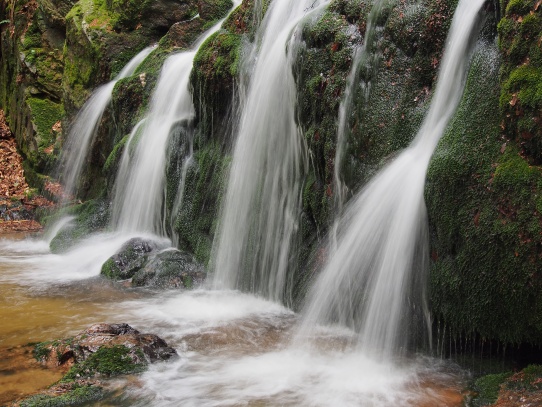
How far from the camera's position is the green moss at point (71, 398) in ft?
11.1

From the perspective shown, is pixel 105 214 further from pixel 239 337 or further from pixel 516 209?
pixel 516 209

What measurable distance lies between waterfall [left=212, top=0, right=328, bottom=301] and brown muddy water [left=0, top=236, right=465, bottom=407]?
1.06ft

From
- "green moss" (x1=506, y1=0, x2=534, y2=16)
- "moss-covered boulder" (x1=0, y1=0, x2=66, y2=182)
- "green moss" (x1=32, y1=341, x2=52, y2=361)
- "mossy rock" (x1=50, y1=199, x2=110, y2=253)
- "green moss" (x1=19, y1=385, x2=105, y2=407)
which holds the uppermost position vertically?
"moss-covered boulder" (x1=0, y1=0, x2=66, y2=182)

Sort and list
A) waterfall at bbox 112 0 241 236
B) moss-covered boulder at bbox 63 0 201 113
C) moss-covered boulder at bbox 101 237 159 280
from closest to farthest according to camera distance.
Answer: moss-covered boulder at bbox 101 237 159 280, waterfall at bbox 112 0 241 236, moss-covered boulder at bbox 63 0 201 113

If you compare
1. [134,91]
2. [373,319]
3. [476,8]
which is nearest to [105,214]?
[134,91]

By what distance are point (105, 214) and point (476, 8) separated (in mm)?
6979

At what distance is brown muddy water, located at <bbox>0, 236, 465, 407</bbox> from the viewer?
353 centimetres

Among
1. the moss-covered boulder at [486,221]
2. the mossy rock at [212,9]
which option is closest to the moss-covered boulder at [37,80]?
the mossy rock at [212,9]

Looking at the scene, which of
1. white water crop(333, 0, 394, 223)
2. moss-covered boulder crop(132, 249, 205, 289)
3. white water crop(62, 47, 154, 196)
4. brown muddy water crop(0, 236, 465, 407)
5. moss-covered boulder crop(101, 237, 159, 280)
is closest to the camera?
brown muddy water crop(0, 236, 465, 407)

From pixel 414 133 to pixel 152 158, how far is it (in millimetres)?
4917

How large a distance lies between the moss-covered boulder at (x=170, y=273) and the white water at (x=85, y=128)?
202 inches

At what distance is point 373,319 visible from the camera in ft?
13.9

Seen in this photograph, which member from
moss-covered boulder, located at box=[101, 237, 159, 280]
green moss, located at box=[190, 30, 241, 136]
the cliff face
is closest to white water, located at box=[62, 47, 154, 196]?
the cliff face

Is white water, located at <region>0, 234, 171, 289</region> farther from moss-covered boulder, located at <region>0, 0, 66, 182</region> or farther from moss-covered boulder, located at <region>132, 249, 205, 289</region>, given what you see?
moss-covered boulder, located at <region>0, 0, 66, 182</region>
